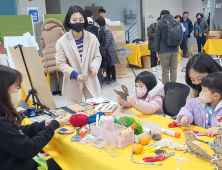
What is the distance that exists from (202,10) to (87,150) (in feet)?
34.5

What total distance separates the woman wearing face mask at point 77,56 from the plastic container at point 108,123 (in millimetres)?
867

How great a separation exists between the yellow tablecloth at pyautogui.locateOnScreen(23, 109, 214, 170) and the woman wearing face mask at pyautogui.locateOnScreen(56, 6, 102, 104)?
0.82m

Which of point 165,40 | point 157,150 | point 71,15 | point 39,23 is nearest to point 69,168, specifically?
point 157,150

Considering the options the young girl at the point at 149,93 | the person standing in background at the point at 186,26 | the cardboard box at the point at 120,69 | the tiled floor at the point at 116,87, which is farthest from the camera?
the person standing in background at the point at 186,26

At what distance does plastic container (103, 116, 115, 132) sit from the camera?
1.41 m

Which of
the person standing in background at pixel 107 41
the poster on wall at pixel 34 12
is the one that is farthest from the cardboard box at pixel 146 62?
the poster on wall at pixel 34 12

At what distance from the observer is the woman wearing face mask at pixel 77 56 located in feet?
7.39

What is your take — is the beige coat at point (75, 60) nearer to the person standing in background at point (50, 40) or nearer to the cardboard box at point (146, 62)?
the person standing in background at point (50, 40)

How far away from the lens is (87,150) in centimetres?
132

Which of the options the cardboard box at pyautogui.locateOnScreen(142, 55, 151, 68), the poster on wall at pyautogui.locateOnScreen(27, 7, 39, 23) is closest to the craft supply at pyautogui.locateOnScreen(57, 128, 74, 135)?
the poster on wall at pyautogui.locateOnScreen(27, 7, 39, 23)

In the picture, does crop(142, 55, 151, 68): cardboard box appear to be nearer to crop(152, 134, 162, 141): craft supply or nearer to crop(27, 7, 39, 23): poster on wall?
crop(27, 7, 39, 23): poster on wall

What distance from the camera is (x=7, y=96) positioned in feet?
4.22

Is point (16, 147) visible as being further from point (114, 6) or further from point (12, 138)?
point (114, 6)

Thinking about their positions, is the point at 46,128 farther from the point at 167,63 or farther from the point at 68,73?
the point at 167,63
